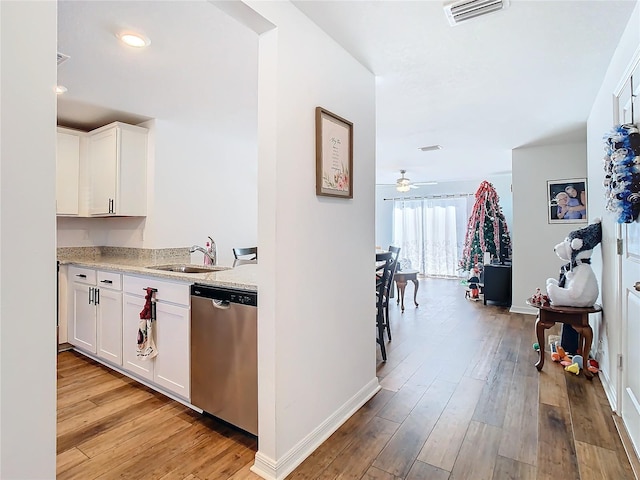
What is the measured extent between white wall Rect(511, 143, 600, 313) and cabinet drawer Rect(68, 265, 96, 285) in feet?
16.7

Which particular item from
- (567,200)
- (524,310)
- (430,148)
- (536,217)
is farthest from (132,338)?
(567,200)

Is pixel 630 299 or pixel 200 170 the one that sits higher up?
pixel 200 170

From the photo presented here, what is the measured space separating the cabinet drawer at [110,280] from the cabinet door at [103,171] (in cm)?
72

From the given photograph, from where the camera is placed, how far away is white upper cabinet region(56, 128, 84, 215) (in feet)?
11.6

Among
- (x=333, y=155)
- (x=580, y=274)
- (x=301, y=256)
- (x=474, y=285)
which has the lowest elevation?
(x=474, y=285)

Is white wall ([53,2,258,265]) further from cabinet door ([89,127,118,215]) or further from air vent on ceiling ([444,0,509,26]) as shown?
air vent on ceiling ([444,0,509,26])

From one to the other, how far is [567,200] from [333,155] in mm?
4040

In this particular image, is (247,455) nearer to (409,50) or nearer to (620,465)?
(620,465)

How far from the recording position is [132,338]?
8.85 feet

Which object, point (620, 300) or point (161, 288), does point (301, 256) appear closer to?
point (161, 288)

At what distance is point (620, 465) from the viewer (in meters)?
1.74

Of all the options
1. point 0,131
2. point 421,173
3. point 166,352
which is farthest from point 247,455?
point 421,173

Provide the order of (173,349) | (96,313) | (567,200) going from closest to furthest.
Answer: (173,349)
(96,313)
(567,200)

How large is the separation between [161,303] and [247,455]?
1.14 metres
